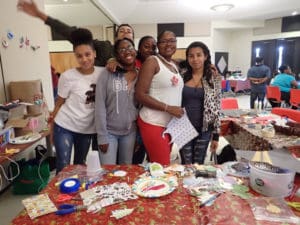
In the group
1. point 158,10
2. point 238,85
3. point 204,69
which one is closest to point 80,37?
point 204,69

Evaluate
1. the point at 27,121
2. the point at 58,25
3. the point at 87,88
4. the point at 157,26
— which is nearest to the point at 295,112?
the point at 87,88

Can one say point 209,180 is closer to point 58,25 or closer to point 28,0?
point 58,25

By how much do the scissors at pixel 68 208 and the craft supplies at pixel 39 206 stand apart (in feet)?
0.10

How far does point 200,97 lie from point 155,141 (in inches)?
20.5

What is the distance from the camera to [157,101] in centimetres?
170

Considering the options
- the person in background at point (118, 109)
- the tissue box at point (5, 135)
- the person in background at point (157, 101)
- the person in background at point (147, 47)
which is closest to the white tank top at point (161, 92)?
the person in background at point (157, 101)

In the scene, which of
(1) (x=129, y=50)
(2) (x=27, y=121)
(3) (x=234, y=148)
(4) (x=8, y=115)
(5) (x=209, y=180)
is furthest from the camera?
(3) (x=234, y=148)

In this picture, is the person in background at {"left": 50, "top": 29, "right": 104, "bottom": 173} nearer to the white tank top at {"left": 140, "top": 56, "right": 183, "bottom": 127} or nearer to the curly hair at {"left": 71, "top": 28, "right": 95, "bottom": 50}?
the curly hair at {"left": 71, "top": 28, "right": 95, "bottom": 50}

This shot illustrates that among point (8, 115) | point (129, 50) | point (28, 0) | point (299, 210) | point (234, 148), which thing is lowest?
point (234, 148)

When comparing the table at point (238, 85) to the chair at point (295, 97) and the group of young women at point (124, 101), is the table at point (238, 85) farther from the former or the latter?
the group of young women at point (124, 101)

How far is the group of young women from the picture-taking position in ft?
5.47

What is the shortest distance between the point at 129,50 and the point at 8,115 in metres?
1.47

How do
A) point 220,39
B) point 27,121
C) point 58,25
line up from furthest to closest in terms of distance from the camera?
point 220,39, point 27,121, point 58,25

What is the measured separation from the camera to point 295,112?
9.23 feet
